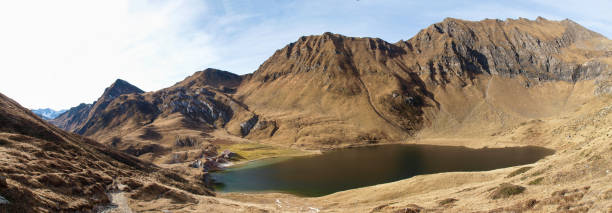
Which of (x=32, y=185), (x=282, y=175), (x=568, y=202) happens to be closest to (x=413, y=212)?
(x=568, y=202)

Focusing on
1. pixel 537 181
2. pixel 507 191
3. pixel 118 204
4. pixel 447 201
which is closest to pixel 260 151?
pixel 118 204

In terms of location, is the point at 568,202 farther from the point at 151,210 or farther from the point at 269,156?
the point at 269,156

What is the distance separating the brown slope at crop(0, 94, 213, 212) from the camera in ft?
82.6

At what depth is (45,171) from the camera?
33.4 metres

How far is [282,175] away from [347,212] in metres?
65.9

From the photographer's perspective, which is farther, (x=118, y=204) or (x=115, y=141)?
(x=115, y=141)

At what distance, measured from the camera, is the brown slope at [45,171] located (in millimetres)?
25172

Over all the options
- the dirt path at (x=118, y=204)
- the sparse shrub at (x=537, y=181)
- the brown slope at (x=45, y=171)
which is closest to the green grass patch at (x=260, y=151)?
the brown slope at (x=45, y=171)

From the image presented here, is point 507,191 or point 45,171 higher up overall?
point 45,171

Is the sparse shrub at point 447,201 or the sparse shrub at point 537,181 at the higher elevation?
the sparse shrub at point 537,181

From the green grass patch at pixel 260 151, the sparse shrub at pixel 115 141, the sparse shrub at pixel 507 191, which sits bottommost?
the green grass patch at pixel 260 151

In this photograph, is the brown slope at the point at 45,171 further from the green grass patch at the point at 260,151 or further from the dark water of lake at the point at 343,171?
the green grass patch at the point at 260,151

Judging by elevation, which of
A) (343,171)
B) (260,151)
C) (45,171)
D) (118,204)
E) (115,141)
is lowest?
(260,151)

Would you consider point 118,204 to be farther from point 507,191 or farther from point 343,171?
point 343,171
